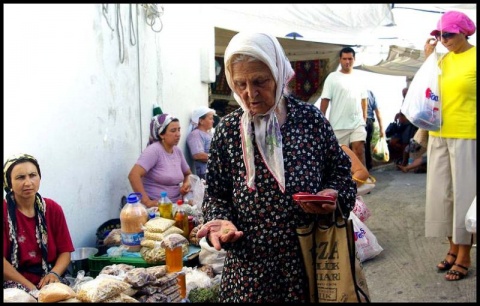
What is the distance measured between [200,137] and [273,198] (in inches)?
207

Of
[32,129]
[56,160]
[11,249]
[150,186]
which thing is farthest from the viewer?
[150,186]

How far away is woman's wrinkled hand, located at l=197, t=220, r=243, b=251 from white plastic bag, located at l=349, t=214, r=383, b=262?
2837 millimetres

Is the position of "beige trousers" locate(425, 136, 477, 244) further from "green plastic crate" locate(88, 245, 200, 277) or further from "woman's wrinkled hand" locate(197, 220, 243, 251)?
"woman's wrinkled hand" locate(197, 220, 243, 251)

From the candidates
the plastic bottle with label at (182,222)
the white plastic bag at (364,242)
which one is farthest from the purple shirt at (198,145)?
Answer: the white plastic bag at (364,242)

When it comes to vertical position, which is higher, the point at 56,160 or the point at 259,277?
the point at 56,160

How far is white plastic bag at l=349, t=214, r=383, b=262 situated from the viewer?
475 centimetres

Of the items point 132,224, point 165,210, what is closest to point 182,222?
point 165,210

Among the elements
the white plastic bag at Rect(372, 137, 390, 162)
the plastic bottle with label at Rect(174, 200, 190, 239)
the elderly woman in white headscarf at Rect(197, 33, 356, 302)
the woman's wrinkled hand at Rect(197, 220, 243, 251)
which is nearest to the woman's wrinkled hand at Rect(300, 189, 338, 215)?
the elderly woman in white headscarf at Rect(197, 33, 356, 302)

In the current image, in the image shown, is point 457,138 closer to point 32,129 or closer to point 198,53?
point 32,129

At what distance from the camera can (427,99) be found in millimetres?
4164

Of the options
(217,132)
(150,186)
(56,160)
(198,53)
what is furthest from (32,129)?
(198,53)

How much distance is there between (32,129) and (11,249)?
0.90m

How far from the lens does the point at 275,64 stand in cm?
203

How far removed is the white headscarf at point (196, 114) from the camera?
736 cm
